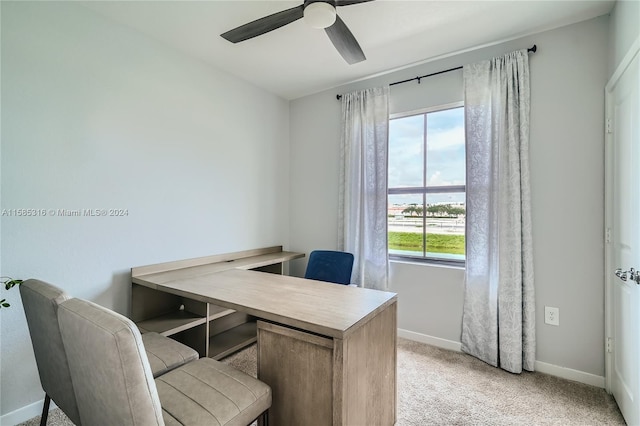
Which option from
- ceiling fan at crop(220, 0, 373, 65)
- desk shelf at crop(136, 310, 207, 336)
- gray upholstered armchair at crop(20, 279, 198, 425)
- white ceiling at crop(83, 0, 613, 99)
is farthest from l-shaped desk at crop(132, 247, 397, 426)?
white ceiling at crop(83, 0, 613, 99)

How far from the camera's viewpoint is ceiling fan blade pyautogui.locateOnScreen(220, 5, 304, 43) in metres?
1.69

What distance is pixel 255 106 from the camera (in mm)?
3318

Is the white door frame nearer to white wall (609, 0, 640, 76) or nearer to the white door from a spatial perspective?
the white door

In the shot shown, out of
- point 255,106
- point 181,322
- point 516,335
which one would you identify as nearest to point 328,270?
point 181,322

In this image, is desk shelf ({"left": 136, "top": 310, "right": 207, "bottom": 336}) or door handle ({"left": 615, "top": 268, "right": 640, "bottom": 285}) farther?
desk shelf ({"left": 136, "top": 310, "right": 207, "bottom": 336})

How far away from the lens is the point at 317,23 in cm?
167

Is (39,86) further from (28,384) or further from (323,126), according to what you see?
(323,126)

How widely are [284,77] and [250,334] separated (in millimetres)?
2698

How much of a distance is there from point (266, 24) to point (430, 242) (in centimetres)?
232

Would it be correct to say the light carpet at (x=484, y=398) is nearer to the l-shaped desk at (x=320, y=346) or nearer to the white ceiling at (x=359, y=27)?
the l-shaped desk at (x=320, y=346)

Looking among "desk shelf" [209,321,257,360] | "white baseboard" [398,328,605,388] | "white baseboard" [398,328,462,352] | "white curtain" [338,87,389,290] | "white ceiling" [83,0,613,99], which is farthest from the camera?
"white curtain" [338,87,389,290]

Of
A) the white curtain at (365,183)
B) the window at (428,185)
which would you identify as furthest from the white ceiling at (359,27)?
the window at (428,185)

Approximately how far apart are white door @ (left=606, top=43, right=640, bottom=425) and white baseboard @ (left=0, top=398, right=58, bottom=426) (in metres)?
3.45

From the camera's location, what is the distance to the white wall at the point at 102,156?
1.74 metres
